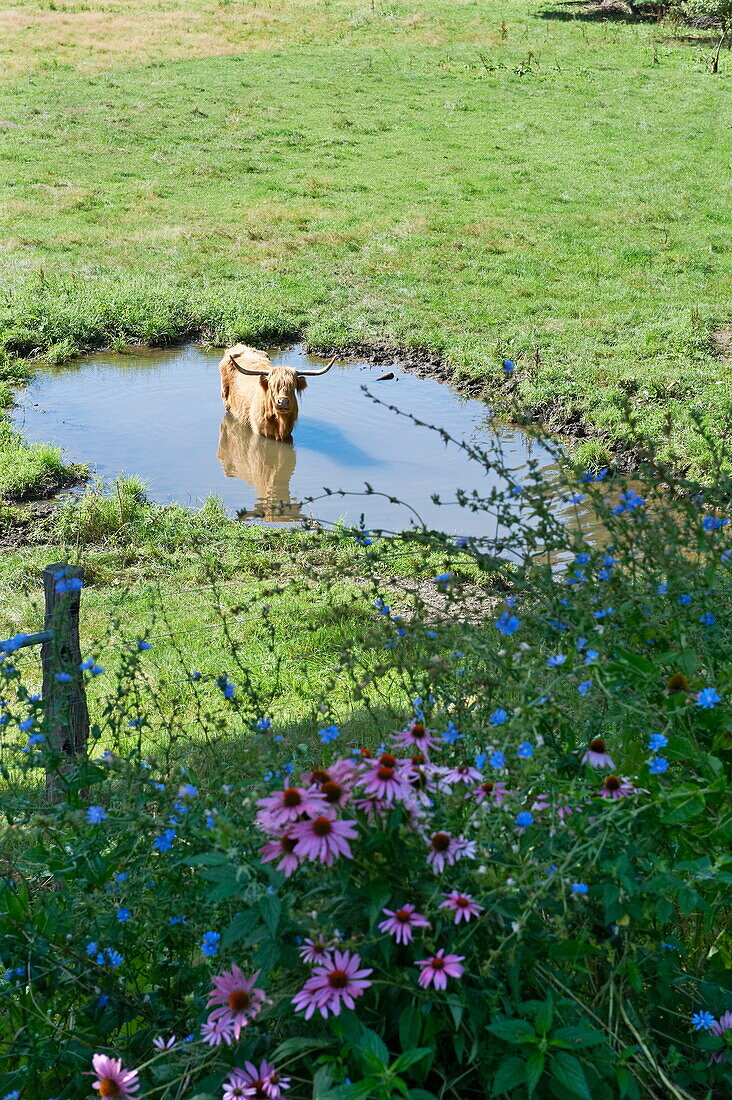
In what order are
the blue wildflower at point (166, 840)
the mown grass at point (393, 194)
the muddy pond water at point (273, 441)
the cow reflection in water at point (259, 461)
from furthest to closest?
the mown grass at point (393, 194) < the cow reflection in water at point (259, 461) < the muddy pond water at point (273, 441) < the blue wildflower at point (166, 840)

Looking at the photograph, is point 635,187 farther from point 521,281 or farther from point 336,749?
point 336,749

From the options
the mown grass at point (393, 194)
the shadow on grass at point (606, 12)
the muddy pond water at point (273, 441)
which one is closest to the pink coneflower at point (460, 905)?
the muddy pond water at point (273, 441)

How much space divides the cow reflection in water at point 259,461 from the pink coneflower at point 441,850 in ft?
23.7

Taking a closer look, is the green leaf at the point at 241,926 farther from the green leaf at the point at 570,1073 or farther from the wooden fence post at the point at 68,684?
the wooden fence post at the point at 68,684

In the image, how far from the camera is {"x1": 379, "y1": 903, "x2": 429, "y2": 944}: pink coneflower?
155 cm

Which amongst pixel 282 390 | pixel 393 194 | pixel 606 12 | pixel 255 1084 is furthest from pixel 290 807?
pixel 606 12

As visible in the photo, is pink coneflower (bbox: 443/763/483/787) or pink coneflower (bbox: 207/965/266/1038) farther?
pink coneflower (bbox: 443/763/483/787)

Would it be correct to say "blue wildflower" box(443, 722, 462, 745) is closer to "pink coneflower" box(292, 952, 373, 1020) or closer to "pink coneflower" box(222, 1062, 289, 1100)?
"pink coneflower" box(292, 952, 373, 1020)

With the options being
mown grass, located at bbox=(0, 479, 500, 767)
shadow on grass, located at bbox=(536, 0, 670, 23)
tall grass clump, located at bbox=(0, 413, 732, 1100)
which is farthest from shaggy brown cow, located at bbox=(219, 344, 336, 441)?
shadow on grass, located at bbox=(536, 0, 670, 23)

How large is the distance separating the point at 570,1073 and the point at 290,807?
1.95ft

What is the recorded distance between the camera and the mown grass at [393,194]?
13172 millimetres

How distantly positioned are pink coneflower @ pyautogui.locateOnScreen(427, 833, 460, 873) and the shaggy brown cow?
9.00m

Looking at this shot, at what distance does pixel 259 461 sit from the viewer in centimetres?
1016

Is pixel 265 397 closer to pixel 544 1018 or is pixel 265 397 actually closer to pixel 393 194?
pixel 544 1018
